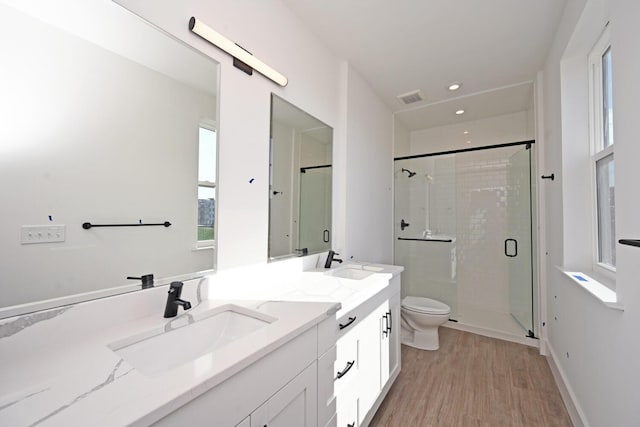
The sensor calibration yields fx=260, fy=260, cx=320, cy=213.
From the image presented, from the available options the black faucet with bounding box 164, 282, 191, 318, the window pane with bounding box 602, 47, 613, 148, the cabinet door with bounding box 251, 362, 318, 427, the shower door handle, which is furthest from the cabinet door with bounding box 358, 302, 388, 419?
the shower door handle

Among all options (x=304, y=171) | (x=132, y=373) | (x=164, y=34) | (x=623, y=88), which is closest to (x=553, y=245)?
(x=623, y=88)

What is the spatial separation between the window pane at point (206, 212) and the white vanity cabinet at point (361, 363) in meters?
0.72

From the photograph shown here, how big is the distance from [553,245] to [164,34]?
2880 millimetres

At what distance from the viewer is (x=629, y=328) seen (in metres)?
0.98

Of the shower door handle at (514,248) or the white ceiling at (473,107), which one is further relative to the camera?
the shower door handle at (514,248)

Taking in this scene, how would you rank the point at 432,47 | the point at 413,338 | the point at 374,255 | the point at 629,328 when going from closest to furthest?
the point at 629,328 → the point at 432,47 → the point at 413,338 → the point at 374,255

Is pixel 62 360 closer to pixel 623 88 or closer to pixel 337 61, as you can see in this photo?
pixel 623 88

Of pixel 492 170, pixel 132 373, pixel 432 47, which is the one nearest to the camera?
pixel 132 373

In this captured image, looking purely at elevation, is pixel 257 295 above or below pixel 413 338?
above

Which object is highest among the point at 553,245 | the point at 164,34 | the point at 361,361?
the point at 164,34

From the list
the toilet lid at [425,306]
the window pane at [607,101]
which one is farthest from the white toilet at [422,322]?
the window pane at [607,101]

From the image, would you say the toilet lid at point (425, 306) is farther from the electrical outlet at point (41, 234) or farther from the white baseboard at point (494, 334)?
the electrical outlet at point (41, 234)

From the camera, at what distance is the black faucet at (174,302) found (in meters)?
0.95

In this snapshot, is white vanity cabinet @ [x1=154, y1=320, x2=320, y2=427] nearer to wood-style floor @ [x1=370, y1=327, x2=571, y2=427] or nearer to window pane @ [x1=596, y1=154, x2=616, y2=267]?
wood-style floor @ [x1=370, y1=327, x2=571, y2=427]
